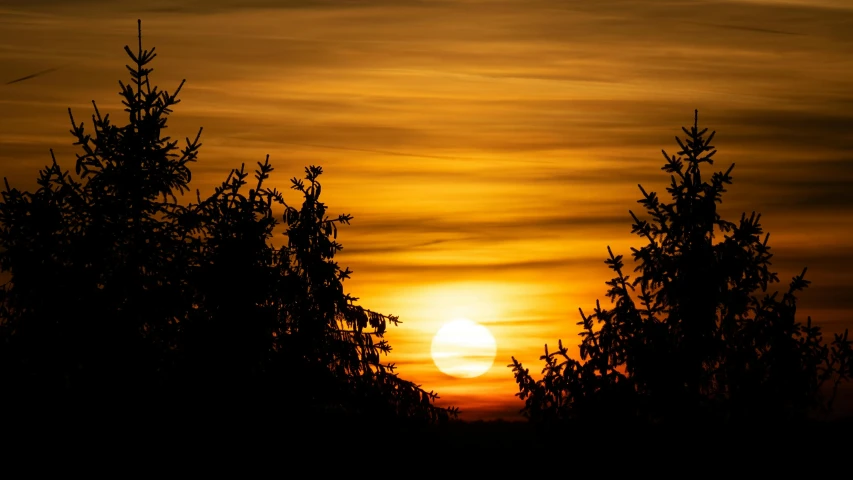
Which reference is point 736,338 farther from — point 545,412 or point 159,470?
point 159,470

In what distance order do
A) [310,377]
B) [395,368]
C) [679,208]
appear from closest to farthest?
[679,208] < [310,377] < [395,368]

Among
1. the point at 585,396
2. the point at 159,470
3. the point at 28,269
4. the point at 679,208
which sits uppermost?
the point at 679,208

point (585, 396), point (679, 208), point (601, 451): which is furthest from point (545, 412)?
point (679, 208)

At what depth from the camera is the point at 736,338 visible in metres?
24.6

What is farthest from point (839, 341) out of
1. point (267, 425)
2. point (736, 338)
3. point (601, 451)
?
point (267, 425)

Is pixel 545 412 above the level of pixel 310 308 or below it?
below

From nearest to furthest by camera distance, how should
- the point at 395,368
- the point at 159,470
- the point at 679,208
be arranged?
the point at 159,470, the point at 679,208, the point at 395,368

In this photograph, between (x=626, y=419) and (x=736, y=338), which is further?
(x=736, y=338)

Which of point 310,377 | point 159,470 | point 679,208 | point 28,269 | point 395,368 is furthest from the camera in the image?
point 395,368

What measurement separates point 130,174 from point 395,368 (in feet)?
41.8

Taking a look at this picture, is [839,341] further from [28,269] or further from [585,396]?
[28,269]

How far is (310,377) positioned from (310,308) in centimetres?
234

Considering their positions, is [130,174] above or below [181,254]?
above

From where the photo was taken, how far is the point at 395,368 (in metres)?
35.3
